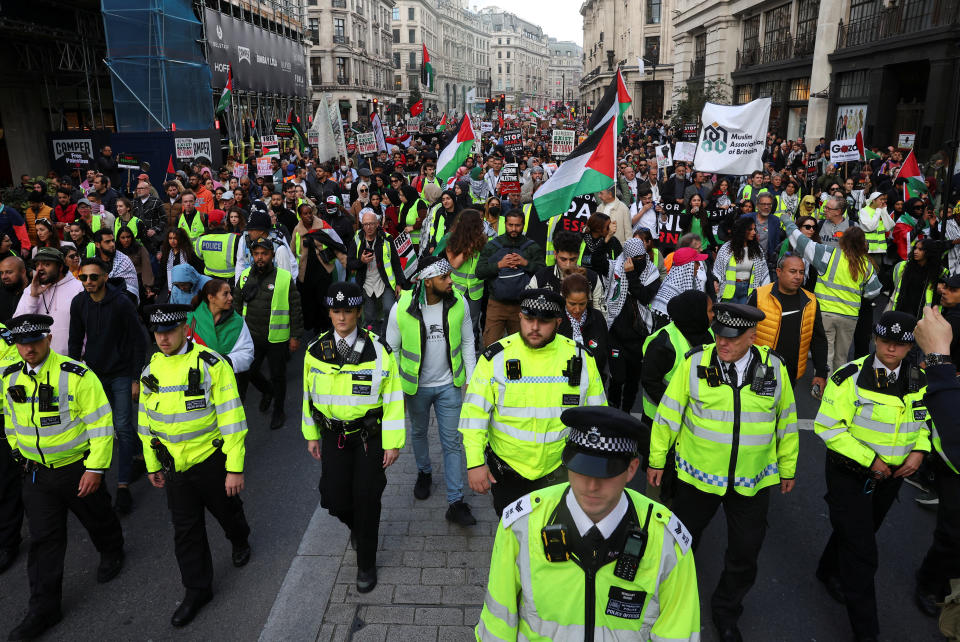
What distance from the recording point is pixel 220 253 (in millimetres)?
7820

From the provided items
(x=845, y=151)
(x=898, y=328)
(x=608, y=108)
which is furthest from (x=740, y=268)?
(x=845, y=151)

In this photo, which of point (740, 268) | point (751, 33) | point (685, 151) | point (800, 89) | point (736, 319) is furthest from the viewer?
point (751, 33)

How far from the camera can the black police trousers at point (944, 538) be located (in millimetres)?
3852

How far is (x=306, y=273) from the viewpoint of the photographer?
8.61 metres

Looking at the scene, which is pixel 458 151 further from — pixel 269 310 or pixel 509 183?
pixel 269 310

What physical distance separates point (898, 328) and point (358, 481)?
3.21 metres

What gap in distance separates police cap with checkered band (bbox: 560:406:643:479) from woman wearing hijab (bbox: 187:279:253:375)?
13.7 feet

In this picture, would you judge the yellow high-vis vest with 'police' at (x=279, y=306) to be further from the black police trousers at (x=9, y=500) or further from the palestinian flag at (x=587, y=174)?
the palestinian flag at (x=587, y=174)

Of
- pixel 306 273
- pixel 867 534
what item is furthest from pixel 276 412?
pixel 867 534

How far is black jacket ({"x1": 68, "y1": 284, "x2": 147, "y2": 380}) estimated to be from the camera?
17.1 ft

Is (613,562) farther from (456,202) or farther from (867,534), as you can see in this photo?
(456,202)

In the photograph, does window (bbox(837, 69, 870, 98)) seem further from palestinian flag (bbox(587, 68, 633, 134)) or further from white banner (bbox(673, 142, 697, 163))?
palestinian flag (bbox(587, 68, 633, 134))

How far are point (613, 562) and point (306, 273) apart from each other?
719cm

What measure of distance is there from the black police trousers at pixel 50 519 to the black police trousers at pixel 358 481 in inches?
58.4
